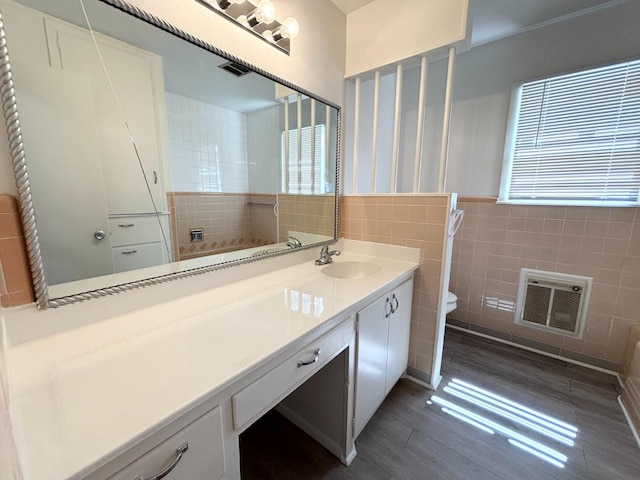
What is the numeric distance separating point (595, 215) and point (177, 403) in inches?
101

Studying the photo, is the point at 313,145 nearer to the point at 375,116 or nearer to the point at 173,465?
the point at 375,116

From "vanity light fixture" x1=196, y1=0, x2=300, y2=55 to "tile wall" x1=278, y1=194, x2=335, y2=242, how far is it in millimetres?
760

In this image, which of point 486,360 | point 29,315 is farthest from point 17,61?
point 486,360

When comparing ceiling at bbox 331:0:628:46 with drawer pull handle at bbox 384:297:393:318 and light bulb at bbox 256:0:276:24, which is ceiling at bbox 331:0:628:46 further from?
drawer pull handle at bbox 384:297:393:318

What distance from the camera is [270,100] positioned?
4.31 ft

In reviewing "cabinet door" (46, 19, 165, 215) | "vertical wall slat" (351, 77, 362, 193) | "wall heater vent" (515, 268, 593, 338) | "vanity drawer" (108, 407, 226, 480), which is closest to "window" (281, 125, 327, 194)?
"vertical wall slat" (351, 77, 362, 193)

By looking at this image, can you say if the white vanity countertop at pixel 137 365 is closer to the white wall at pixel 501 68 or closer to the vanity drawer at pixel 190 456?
the vanity drawer at pixel 190 456

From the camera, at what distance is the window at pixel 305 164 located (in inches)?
60.3

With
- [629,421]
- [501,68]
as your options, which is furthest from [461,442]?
[501,68]

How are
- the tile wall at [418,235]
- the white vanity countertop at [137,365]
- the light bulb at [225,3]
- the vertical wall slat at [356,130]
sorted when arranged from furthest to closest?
the vertical wall slat at [356,130], the tile wall at [418,235], the light bulb at [225,3], the white vanity countertop at [137,365]

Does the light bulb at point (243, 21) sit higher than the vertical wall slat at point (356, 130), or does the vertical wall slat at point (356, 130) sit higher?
the light bulb at point (243, 21)

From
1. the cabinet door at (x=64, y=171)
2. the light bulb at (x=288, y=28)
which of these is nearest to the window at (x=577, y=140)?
the light bulb at (x=288, y=28)

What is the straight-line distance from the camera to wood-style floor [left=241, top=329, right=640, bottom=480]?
1.16 meters

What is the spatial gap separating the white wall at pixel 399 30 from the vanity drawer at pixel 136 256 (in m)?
1.62
